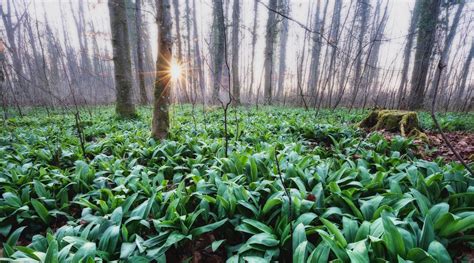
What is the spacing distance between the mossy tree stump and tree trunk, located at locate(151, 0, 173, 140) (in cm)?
471

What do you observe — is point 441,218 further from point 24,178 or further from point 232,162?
point 24,178

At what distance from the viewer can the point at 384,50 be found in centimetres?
2466

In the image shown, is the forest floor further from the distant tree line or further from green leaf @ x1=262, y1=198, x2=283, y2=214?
the distant tree line

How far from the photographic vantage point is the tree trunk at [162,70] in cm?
381

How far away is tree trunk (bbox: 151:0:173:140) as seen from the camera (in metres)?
3.81

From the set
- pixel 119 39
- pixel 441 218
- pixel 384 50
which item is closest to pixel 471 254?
pixel 441 218

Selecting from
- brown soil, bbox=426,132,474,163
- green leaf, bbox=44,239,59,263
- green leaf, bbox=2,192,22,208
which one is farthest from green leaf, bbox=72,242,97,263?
brown soil, bbox=426,132,474,163

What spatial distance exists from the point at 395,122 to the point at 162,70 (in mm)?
5139

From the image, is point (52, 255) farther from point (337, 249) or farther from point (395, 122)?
point (395, 122)

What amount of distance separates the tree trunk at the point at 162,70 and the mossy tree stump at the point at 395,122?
4711 millimetres

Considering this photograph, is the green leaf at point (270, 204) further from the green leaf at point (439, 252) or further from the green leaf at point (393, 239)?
the green leaf at point (439, 252)

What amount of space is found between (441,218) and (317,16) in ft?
80.1

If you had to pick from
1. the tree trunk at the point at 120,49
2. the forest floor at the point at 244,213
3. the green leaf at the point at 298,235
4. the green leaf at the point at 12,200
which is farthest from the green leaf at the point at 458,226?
the tree trunk at the point at 120,49

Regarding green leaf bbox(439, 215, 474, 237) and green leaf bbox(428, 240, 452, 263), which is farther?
green leaf bbox(439, 215, 474, 237)
